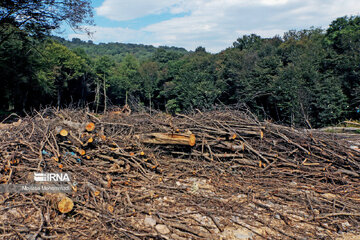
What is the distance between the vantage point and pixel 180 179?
479 cm

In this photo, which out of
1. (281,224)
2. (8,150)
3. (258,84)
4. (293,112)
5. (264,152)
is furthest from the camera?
(258,84)

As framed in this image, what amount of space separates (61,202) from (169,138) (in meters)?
2.36

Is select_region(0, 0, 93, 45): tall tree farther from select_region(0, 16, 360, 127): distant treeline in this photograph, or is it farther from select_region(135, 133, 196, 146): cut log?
select_region(135, 133, 196, 146): cut log

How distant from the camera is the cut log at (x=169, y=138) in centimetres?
491

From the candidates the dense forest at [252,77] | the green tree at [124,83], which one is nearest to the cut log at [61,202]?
the dense forest at [252,77]

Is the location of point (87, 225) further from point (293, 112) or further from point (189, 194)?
point (293, 112)

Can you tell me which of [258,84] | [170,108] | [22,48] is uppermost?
[22,48]

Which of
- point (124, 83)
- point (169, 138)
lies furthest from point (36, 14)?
point (124, 83)

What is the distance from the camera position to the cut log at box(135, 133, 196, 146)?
193 inches

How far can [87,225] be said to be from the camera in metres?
3.23

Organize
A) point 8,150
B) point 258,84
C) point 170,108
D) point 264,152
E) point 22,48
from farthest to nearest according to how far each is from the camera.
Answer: point 170,108 → point 258,84 → point 22,48 → point 264,152 → point 8,150

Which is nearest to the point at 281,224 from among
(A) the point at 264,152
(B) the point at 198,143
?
(A) the point at 264,152

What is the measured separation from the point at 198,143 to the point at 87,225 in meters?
2.79

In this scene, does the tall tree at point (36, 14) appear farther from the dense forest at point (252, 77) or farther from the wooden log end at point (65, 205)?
the wooden log end at point (65, 205)
